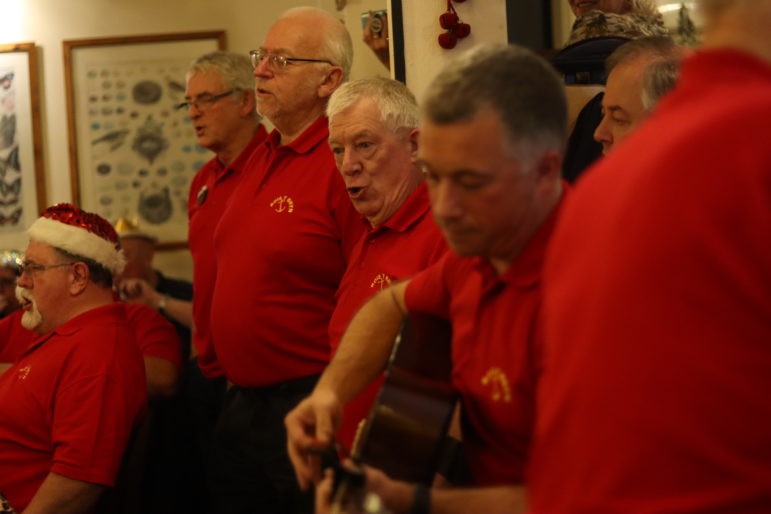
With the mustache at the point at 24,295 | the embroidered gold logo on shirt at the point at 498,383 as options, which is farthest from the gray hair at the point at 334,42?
the embroidered gold logo on shirt at the point at 498,383

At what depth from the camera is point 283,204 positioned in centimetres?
268

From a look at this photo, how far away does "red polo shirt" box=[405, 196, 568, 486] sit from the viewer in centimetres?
133

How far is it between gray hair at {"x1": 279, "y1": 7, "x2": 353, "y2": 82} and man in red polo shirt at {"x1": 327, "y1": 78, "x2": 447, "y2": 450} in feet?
1.88

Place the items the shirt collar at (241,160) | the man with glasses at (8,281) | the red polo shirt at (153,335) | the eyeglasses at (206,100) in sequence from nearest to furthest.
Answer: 1. the red polo shirt at (153,335)
2. the shirt collar at (241,160)
3. the eyeglasses at (206,100)
4. the man with glasses at (8,281)

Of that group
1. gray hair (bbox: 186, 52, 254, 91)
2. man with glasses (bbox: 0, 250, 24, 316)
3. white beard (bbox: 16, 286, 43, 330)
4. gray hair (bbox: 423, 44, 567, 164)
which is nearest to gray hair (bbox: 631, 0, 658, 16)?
gray hair (bbox: 186, 52, 254, 91)

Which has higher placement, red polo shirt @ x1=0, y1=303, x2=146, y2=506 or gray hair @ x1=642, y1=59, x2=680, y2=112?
gray hair @ x1=642, y1=59, x2=680, y2=112

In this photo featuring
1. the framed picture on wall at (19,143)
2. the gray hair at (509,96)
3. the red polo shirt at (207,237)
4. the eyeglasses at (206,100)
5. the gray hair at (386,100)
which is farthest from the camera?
the framed picture on wall at (19,143)

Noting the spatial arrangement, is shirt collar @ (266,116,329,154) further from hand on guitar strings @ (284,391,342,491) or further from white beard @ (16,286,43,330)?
hand on guitar strings @ (284,391,342,491)

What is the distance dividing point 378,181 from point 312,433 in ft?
2.77

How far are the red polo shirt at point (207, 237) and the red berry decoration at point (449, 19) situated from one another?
91cm

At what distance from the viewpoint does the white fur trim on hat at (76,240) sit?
3029 mm

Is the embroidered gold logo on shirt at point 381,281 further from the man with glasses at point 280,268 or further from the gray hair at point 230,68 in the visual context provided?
the gray hair at point 230,68

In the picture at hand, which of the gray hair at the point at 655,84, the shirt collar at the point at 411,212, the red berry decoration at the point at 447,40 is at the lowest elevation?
the shirt collar at the point at 411,212

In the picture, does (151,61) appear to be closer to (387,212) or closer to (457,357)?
(387,212)
